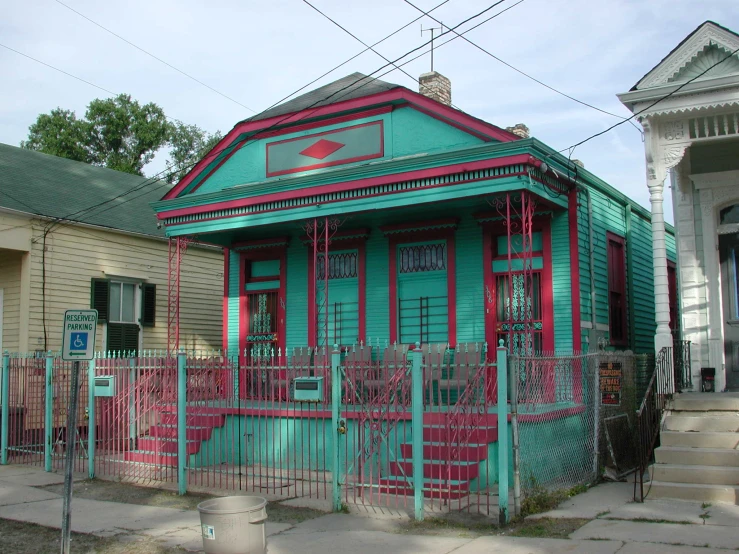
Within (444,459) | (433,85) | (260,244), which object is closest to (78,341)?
(444,459)

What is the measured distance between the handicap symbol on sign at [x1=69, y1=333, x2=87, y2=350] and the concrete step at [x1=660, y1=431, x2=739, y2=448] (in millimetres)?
7028

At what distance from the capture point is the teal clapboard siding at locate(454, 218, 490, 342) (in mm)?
13430

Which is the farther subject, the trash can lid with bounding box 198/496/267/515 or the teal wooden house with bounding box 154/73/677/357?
the teal wooden house with bounding box 154/73/677/357

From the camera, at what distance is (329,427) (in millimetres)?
11664

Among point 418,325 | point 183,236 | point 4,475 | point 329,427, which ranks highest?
point 183,236

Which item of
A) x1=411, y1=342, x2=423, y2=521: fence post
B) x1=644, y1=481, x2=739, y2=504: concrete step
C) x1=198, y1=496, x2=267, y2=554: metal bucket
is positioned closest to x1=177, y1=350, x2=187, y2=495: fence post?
x1=411, y1=342, x2=423, y2=521: fence post

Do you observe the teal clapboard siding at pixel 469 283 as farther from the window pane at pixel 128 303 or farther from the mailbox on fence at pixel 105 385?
the window pane at pixel 128 303

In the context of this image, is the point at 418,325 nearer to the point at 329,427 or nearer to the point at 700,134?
the point at 329,427

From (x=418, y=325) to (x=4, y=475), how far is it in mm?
7460

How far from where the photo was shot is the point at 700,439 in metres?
9.40

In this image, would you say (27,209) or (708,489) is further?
(27,209)

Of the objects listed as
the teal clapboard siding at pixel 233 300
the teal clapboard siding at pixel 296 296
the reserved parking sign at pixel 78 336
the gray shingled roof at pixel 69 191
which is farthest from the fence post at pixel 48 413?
the reserved parking sign at pixel 78 336

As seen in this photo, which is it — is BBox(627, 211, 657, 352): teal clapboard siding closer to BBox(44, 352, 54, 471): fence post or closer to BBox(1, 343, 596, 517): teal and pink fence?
BBox(1, 343, 596, 517): teal and pink fence

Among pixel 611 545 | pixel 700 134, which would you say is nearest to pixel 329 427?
pixel 611 545
